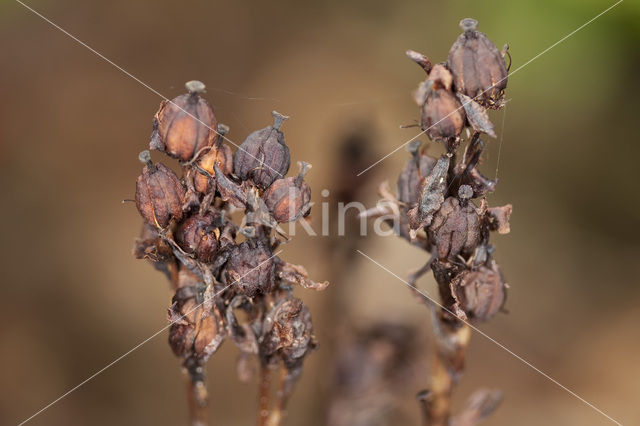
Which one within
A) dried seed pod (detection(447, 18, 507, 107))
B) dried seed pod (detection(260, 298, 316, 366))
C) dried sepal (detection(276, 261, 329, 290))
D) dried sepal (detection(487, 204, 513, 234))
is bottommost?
dried seed pod (detection(260, 298, 316, 366))

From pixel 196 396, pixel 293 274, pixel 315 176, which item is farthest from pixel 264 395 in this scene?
pixel 315 176

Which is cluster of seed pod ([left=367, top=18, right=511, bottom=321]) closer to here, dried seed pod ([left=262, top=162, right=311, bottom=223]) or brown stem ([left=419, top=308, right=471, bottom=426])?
brown stem ([left=419, top=308, right=471, bottom=426])

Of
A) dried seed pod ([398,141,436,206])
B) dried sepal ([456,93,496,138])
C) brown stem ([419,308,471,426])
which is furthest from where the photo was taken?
brown stem ([419,308,471,426])

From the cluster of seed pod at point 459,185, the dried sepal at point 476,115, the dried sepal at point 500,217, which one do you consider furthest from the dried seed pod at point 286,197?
the dried sepal at point 500,217

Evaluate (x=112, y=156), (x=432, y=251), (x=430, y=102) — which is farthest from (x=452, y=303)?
(x=112, y=156)

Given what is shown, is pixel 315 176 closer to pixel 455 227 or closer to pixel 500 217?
Result: pixel 500 217

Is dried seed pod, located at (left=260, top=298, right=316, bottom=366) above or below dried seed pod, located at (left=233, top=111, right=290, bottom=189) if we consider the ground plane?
below

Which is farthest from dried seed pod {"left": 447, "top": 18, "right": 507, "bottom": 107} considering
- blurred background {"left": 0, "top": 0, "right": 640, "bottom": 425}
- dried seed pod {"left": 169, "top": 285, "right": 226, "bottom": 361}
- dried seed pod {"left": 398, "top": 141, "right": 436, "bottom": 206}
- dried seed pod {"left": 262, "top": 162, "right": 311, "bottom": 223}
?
blurred background {"left": 0, "top": 0, "right": 640, "bottom": 425}

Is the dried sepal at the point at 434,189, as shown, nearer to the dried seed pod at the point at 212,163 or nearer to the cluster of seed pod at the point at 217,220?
the cluster of seed pod at the point at 217,220

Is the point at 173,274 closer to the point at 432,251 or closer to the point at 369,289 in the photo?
the point at 432,251
